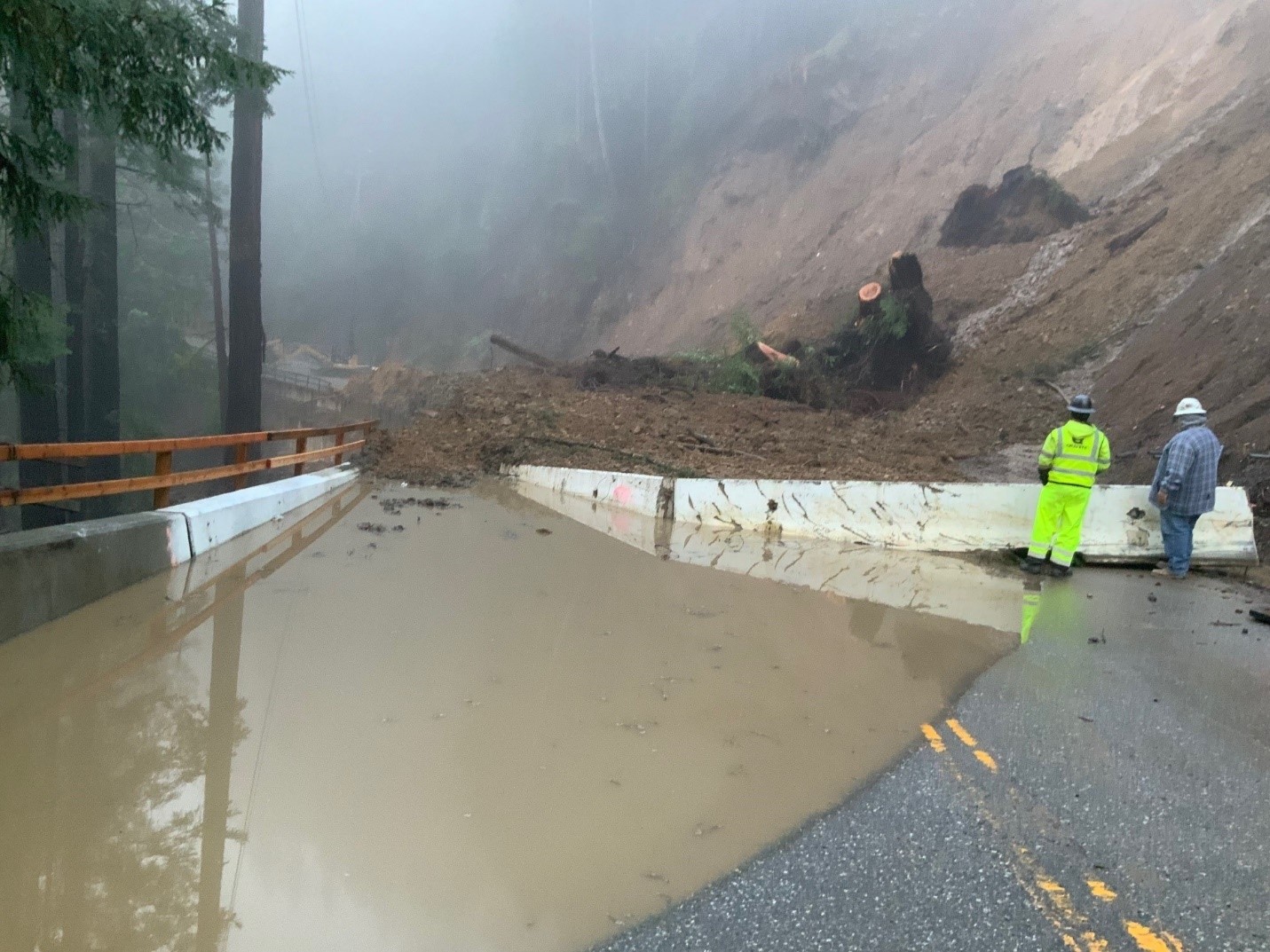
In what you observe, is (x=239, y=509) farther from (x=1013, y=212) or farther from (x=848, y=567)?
(x=1013, y=212)

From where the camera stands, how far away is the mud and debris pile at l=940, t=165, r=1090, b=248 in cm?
2200

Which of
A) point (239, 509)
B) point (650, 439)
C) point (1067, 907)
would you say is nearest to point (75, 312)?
point (239, 509)

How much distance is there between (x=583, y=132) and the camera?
5409 cm

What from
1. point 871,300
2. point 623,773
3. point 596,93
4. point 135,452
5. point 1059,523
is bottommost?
point 623,773

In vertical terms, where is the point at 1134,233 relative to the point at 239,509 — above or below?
above

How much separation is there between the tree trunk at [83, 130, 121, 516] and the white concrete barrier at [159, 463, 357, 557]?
29.7ft

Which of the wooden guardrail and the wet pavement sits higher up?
the wooden guardrail

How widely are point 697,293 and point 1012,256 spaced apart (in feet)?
52.0

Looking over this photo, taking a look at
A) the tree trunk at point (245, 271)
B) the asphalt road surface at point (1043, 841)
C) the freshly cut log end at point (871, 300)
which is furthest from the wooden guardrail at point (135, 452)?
the freshly cut log end at point (871, 300)

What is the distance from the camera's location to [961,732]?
450 cm

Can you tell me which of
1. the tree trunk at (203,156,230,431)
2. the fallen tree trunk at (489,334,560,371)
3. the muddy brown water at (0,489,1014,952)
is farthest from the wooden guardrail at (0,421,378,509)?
the fallen tree trunk at (489,334,560,371)

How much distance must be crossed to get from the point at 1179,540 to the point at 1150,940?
647cm

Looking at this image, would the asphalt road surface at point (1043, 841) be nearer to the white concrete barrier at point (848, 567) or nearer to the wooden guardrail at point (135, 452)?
the white concrete barrier at point (848, 567)

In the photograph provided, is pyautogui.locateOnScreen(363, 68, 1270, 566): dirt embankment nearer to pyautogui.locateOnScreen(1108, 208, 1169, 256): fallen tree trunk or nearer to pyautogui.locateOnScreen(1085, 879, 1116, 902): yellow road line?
pyautogui.locateOnScreen(1108, 208, 1169, 256): fallen tree trunk
